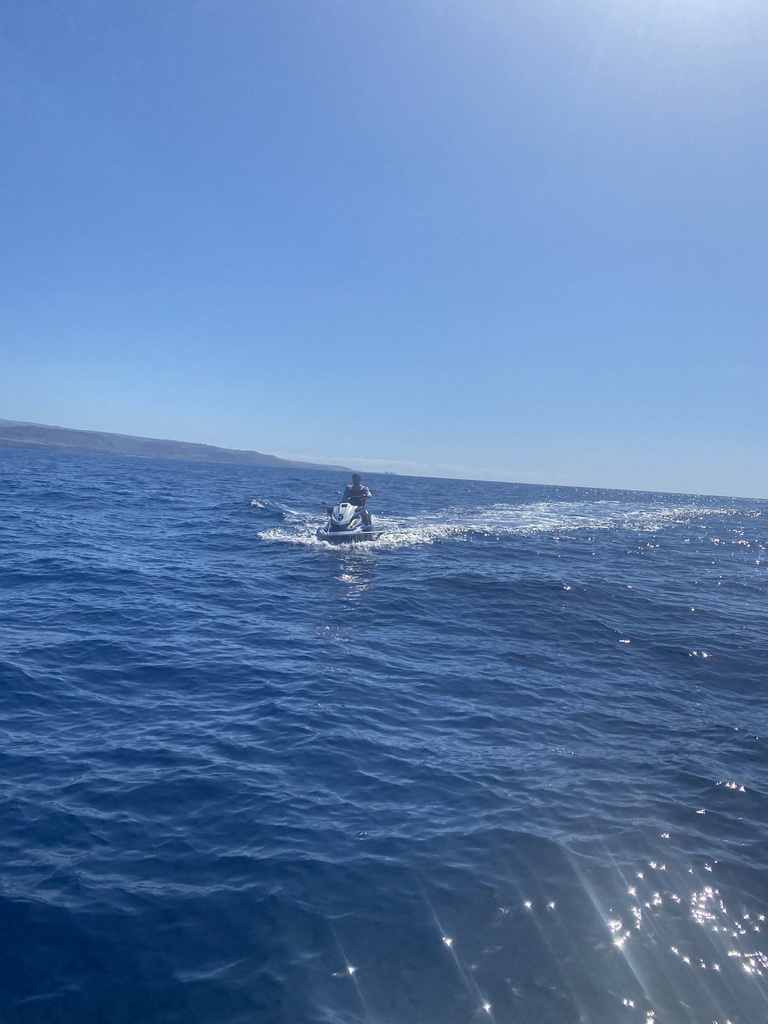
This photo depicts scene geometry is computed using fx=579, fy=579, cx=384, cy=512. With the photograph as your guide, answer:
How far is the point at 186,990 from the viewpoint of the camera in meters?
4.66

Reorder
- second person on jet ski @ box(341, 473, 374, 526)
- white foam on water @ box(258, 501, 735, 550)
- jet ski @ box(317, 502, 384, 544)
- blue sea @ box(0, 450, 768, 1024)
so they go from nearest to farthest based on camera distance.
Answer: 1. blue sea @ box(0, 450, 768, 1024)
2. jet ski @ box(317, 502, 384, 544)
3. second person on jet ski @ box(341, 473, 374, 526)
4. white foam on water @ box(258, 501, 735, 550)

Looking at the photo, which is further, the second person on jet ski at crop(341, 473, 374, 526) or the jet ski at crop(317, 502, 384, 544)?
the second person on jet ski at crop(341, 473, 374, 526)

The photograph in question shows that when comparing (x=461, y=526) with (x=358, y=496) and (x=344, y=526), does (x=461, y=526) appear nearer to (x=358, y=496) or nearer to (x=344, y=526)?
(x=358, y=496)

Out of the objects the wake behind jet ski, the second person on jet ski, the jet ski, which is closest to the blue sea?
the jet ski

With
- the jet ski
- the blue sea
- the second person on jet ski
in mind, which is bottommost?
the blue sea

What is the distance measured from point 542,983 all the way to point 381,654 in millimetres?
8274

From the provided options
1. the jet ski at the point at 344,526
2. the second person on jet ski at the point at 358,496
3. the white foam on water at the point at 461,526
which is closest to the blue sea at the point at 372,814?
the jet ski at the point at 344,526

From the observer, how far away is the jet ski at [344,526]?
1088 inches

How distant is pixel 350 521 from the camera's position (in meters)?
28.0

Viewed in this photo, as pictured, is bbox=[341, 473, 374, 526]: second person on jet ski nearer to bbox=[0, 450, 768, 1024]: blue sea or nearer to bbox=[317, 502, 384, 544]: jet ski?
bbox=[317, 502, 384, 544]: jet ski

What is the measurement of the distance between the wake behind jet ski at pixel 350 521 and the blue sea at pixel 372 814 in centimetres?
1119

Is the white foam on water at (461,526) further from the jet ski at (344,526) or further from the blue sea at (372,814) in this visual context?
the blue sea at (372,814)

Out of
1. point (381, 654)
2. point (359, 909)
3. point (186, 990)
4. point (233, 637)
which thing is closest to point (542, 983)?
point (359, 909)

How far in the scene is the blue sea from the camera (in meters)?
4.83
